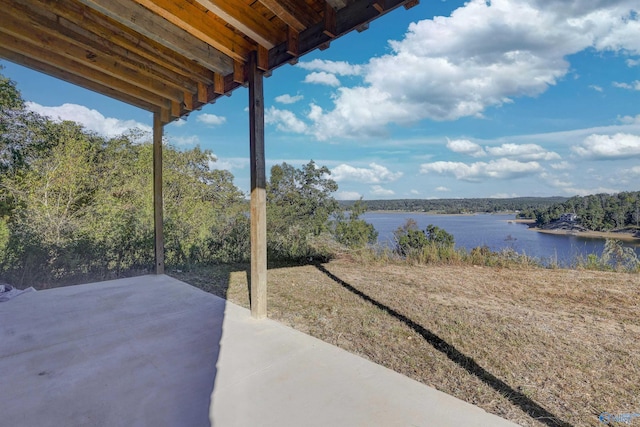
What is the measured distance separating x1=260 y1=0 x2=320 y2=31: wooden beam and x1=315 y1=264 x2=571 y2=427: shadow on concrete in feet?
8.64

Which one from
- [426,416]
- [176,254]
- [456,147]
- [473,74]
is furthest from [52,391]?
[456,147]

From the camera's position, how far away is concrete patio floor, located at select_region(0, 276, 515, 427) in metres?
1.31

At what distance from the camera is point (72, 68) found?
2.97 meters

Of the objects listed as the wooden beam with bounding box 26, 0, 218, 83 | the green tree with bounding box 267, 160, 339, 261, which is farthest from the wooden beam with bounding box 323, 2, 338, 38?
the green tree with bounding box 267, 160, 339, 261

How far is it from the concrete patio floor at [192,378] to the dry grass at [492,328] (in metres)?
0.23

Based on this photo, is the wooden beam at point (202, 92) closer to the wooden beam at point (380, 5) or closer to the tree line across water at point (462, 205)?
the wooden beam at point (380, 5)

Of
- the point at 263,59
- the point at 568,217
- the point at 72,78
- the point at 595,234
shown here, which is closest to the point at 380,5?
the point at 263,59

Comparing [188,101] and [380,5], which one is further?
[188,101]

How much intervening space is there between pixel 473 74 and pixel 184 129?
6.94 meters

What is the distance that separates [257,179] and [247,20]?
4.04ft

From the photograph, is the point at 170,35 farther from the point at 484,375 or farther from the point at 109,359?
the point at 484,375

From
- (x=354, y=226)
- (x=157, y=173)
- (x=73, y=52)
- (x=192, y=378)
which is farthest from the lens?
(x=354, y=226)

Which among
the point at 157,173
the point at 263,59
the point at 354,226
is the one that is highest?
the point at 263,59

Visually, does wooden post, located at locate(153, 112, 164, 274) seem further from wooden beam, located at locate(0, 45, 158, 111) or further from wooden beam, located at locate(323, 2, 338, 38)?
wooden beam, located at locate(323, 2, 338, 38)
